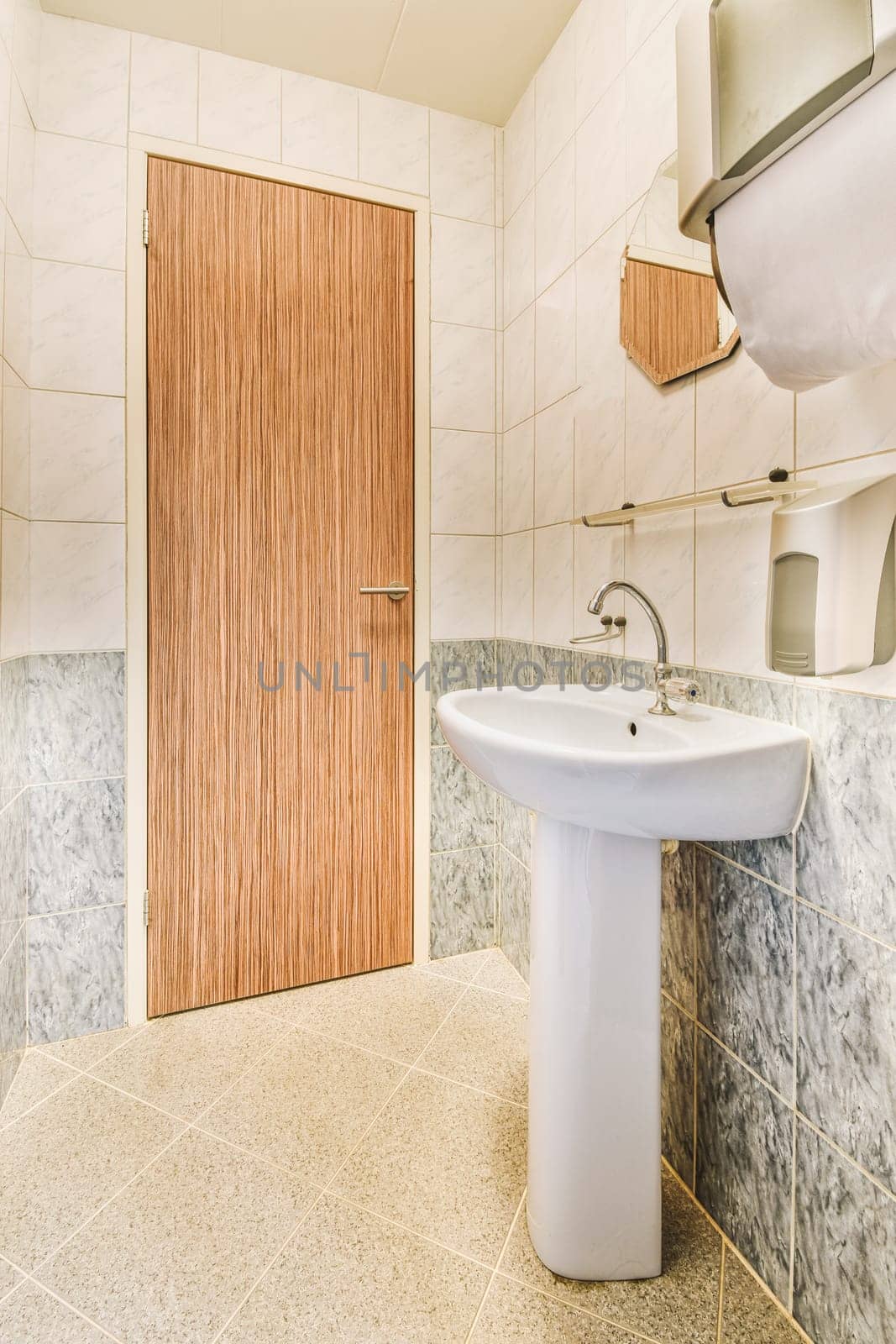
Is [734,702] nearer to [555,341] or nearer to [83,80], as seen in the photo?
[555,341]

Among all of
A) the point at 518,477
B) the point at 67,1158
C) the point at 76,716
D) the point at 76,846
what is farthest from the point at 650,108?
the point at 67,1158

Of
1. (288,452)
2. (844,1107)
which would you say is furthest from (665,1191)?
(288,452)

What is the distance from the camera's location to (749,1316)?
3.10ft

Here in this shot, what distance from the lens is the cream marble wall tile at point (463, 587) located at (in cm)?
188

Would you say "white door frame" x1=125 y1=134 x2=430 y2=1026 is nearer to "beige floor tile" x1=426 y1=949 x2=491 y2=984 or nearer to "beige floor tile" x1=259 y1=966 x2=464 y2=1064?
"beige floor tile" x1=259 y1=966 x2=464 y2=1064

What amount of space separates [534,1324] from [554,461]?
1.59m

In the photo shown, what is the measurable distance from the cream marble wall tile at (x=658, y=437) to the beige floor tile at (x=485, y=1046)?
4.01 feet

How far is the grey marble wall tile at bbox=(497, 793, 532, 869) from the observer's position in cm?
179

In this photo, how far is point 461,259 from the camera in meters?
1.89

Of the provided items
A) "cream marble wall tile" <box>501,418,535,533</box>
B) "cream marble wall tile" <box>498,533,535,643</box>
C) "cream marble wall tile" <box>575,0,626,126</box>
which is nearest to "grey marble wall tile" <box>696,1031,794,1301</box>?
"cream marble wall tile" <box>498,533,535,643</box>

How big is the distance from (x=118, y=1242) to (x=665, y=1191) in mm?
894

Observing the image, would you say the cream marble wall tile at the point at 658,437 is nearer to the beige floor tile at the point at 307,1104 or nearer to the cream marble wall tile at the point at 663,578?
the cream marble wall tile at the point at 663,578

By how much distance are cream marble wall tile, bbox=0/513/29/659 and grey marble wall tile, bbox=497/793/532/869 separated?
1146 mm

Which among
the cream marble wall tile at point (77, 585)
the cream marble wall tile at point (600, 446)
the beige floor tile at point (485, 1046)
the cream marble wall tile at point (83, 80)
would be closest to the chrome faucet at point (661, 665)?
the cream marble wall tile at point (600, 446)
